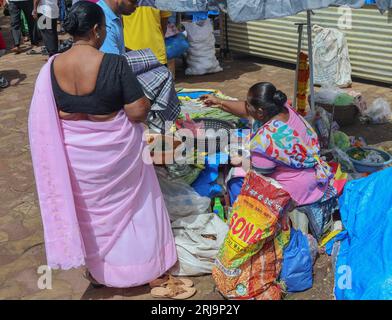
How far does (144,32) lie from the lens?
6.55 meters

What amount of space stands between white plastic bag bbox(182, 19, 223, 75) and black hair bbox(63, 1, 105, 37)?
17.9ft

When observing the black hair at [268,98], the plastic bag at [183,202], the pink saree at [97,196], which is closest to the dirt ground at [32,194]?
the pink saree at [97,196]

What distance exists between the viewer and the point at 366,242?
3.23m

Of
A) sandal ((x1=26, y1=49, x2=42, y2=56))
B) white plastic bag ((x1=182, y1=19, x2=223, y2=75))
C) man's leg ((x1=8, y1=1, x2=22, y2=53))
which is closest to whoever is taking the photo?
white plastic bag ((x1=182, y1=19, x2=223, y2=75))

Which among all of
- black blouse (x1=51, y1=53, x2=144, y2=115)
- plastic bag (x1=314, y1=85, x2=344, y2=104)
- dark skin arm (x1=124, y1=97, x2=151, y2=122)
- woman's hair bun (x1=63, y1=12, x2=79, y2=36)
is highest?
woman's hair bun (x1=63, y1=12, x2=79, y2=36)

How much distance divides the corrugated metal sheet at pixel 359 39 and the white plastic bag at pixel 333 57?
169 mm

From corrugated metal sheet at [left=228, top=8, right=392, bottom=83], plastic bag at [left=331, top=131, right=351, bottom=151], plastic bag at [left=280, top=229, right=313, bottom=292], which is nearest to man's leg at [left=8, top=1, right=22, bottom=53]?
corrugated metal sheet at [left=228, top=8, right=392, bottom=83]

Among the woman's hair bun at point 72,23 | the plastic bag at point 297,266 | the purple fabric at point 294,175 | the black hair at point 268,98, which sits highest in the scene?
the woman's hair bun at point 72,23

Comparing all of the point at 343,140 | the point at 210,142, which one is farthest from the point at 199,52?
the point at 210,142

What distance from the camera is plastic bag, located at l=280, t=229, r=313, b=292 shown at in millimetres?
3180

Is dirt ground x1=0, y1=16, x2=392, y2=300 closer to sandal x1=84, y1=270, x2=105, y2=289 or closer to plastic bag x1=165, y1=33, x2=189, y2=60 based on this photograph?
sandal x1=84, y1=270, x2=105, y2=289

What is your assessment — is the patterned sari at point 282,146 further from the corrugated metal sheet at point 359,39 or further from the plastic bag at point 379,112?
the corrugated metal sheet at point 359,39

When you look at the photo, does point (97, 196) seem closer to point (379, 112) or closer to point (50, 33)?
point (379, 112)

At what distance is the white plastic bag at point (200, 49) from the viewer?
8.05 metres
